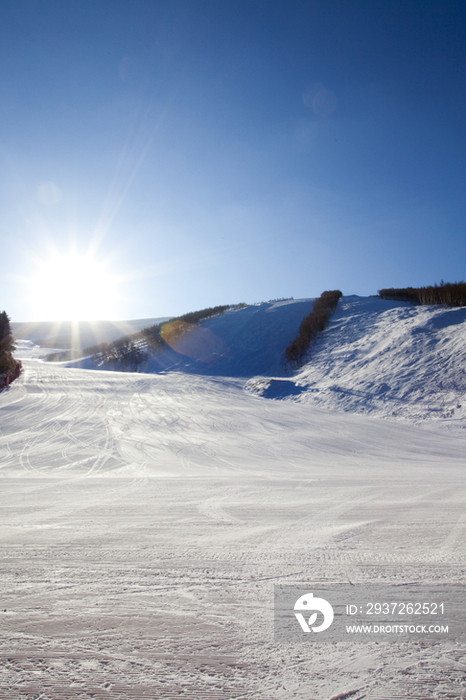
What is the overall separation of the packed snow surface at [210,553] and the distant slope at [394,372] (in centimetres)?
225

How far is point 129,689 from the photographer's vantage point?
4.67 feet

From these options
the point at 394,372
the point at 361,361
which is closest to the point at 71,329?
the point at 361,361

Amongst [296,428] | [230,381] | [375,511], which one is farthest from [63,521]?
[230,381]

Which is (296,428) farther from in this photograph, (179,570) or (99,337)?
(99,337)

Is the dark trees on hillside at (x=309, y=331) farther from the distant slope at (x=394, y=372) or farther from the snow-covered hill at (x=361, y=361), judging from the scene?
the distant slope at (x=394, y=372)

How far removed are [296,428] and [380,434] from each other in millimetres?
2150

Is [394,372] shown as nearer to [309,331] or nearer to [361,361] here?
[361,361]

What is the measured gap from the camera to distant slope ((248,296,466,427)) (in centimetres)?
1019

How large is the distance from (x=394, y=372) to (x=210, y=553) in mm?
11833

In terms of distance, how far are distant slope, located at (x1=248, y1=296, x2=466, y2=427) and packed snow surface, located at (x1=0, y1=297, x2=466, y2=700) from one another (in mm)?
2255

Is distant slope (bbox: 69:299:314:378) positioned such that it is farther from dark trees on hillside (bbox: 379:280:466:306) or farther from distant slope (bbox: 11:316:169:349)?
distant slope (bbox: 11:316:169:349)

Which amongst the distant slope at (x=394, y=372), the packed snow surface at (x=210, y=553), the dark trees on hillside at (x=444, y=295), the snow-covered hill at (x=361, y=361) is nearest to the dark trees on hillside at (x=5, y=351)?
the packed snow surface at (x=210, y=553)

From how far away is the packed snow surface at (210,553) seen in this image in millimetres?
1480

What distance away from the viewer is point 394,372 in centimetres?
1244
